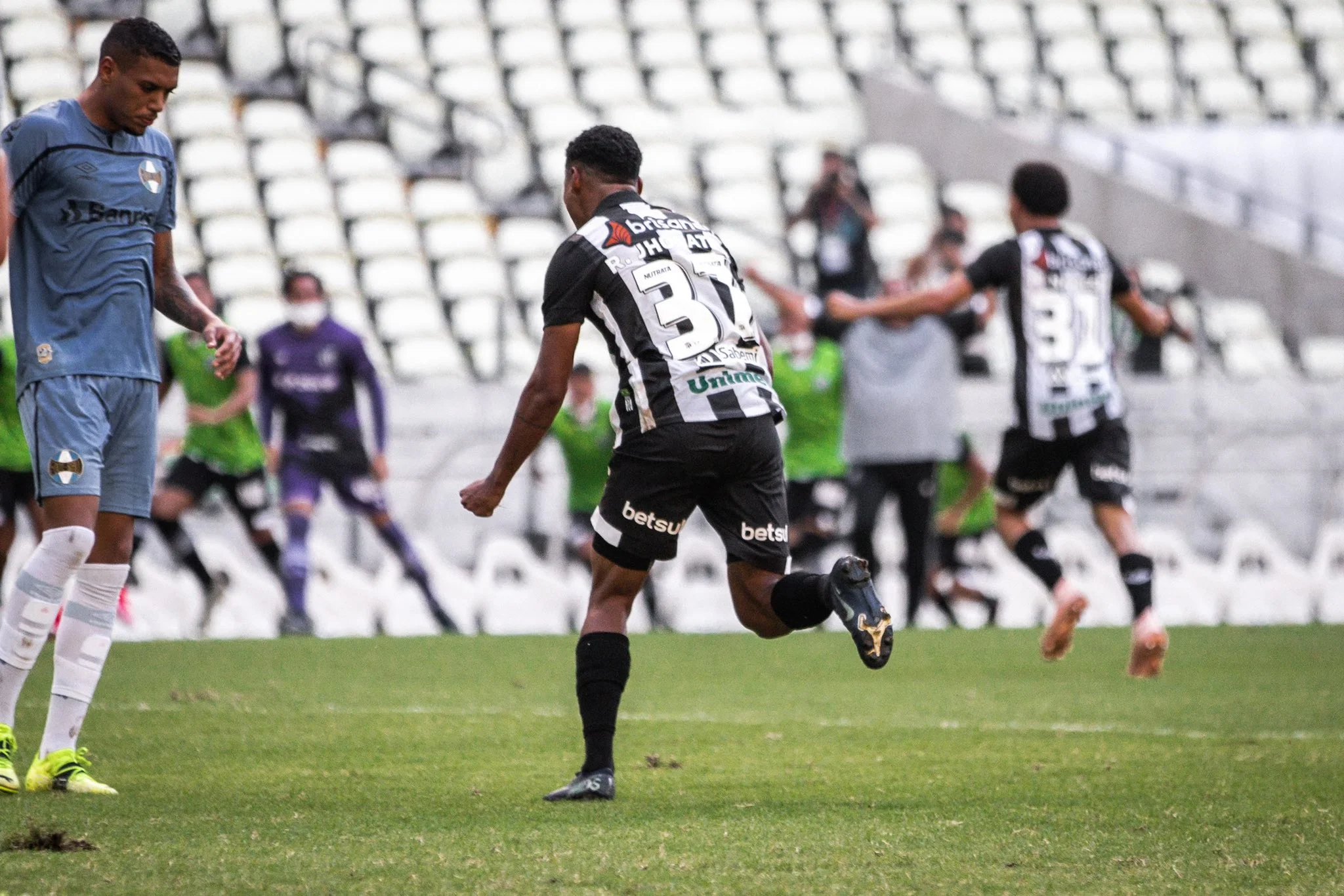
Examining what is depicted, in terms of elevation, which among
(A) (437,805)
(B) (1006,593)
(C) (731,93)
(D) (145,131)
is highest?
(C) (731,93)

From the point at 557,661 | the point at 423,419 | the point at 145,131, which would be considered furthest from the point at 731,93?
the point at 145,131

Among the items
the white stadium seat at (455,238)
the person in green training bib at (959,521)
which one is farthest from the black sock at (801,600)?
the white stadium seat at (455,238)

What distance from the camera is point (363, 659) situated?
32.6 feet

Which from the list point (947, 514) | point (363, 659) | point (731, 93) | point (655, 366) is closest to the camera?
point (655, 366)

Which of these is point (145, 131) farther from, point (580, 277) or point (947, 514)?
point (947, 514)

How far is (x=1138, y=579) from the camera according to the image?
25.3ft

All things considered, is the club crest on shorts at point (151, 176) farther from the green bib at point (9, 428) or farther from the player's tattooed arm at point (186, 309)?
the green bib at point (9, 428)

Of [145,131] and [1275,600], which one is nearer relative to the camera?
[145,131]

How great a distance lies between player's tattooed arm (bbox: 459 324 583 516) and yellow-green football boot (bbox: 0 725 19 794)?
4.64ft

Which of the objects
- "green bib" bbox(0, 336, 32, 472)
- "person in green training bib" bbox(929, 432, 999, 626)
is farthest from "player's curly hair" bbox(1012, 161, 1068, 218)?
"green bib" bbox(0, 336, 32, 472)

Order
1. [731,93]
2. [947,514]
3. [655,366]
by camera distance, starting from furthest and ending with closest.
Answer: [731,93]
[947,514]
[655,366]

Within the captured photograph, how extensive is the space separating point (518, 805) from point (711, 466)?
1063 mm

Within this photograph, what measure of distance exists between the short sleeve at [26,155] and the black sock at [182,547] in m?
7.12

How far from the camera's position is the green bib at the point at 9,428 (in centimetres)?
1113
